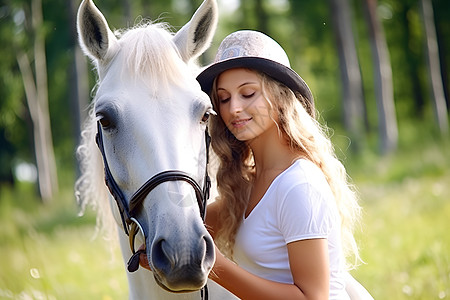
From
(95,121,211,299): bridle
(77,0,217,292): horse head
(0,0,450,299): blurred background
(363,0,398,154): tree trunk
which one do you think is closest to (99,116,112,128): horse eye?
(77,0,217,292): horse head

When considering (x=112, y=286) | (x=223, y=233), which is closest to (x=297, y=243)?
(x=223, y=233)

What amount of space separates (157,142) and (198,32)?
0.72m

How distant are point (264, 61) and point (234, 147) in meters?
0.53

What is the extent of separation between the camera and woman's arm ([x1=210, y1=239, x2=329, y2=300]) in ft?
7.06

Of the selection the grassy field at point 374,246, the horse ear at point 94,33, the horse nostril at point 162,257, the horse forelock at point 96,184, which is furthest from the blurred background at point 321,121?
the horse nostril at point 162,257

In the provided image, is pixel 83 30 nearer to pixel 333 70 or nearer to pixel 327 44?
pixel 327 44

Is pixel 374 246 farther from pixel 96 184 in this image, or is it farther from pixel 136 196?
pixel 136 196

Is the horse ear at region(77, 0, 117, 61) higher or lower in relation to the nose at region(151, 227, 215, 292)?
higher

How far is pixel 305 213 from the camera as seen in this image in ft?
7.09

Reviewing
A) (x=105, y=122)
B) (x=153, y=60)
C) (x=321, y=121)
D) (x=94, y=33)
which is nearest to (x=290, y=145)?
(x=153, y=60)

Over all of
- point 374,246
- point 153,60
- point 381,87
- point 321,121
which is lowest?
point 321,121

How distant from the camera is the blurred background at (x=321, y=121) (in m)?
5.30

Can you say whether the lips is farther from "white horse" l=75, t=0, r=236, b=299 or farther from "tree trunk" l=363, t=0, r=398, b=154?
"tree trunk" l=363, t=0, r=398, b=154

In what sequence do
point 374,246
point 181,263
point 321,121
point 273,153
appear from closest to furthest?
point 181,263, point 273,153, point 374,246, point 321,121
